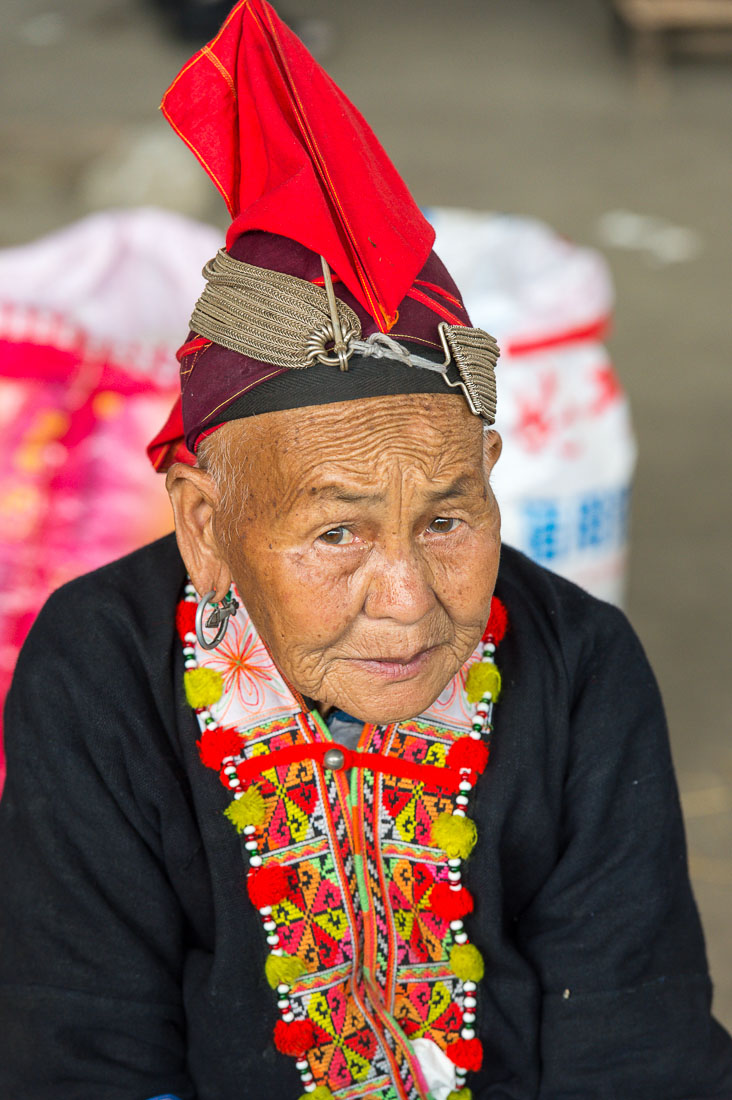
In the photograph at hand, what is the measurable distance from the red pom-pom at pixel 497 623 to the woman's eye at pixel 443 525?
301 mm

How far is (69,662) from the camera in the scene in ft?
5.38

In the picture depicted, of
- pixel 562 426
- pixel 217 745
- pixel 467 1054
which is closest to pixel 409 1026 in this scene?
pixel 467 1054

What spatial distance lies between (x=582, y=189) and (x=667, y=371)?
1.98 metres

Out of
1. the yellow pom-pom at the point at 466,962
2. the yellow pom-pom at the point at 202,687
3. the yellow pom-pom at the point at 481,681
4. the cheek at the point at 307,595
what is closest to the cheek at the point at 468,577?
the cheek at the point at 307,595

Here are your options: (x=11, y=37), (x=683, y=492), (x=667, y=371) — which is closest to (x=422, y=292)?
(x=683, y=492)

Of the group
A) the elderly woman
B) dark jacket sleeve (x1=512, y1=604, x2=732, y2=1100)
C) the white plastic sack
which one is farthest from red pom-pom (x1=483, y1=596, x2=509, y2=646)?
the white plastic sack

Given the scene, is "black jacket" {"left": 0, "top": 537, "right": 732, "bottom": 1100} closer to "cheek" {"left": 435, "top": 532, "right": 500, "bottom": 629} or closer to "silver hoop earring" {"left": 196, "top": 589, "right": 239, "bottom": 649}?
"silver hoop earring" {"left": 196, "top": 589, "right": 239, "bottom": 649}

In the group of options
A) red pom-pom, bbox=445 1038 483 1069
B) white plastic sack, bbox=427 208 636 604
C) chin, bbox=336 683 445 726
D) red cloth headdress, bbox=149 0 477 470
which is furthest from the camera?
white plastic sack, bbox=427 208 636 604

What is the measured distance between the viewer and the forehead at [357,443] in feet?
4.52

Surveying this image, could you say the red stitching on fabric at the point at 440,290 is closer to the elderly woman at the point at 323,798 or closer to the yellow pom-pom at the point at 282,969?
the elderly woman at the point at 323,798

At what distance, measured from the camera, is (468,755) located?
5.48ft

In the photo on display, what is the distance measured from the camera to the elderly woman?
145 cm

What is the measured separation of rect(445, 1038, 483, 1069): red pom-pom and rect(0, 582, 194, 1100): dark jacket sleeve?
34 cm

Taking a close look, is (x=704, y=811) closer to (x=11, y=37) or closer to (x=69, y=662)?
(x=69, y=662)
